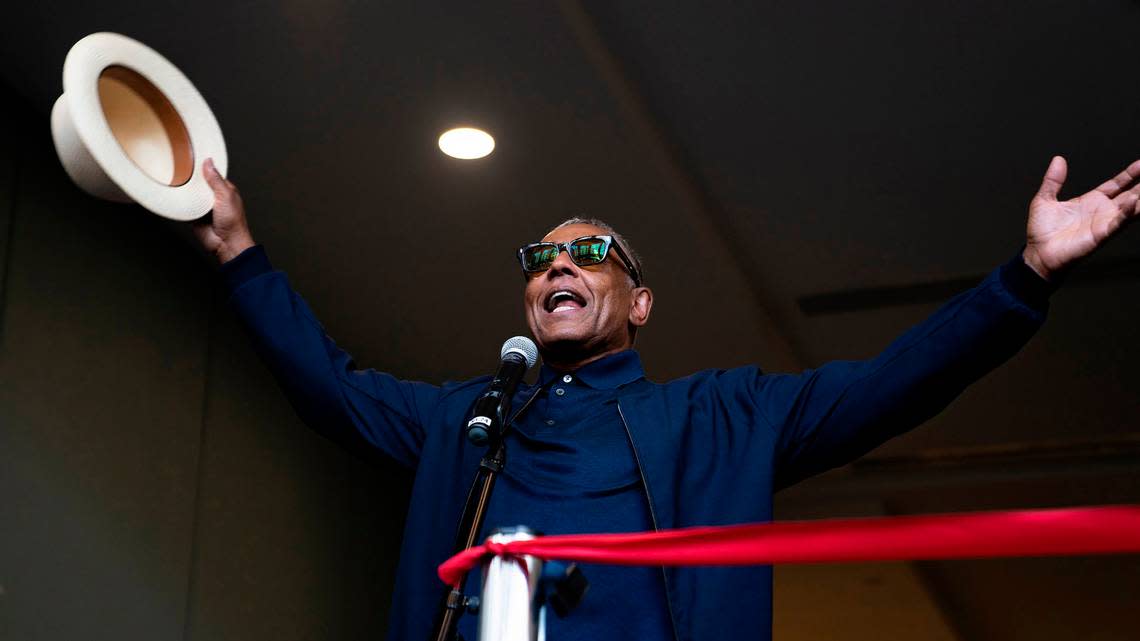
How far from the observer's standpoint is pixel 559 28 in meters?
3.71

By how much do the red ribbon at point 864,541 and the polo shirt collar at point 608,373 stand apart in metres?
0.74

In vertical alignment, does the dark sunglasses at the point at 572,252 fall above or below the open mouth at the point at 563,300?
above

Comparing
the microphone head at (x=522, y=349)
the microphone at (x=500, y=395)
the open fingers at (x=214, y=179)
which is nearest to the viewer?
the microphone at (x=500, y=395)

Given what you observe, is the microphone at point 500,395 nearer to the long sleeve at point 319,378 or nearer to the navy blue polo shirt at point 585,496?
the navy blue polo shirt at point 585,496

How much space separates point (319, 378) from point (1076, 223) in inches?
50.7

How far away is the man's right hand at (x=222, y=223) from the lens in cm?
224

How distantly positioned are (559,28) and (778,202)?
1.27 meters

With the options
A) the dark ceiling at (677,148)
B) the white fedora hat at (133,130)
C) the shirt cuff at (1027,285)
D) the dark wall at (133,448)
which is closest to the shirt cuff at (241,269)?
the white fedora hat at (133,130)

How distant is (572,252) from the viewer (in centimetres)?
256

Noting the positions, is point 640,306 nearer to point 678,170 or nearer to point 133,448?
point 678,170

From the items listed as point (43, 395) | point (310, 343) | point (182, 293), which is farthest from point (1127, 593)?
point (310, 343)

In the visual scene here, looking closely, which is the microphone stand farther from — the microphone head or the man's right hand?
the man's right hand

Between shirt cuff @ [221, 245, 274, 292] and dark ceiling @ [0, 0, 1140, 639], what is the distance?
60.3 inches

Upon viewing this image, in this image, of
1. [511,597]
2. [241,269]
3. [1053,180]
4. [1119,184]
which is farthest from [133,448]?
[1119,184]
